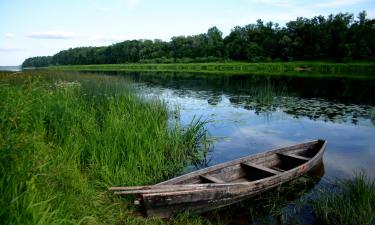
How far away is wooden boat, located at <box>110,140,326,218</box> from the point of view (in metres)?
5.72

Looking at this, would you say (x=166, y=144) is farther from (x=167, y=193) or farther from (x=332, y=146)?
(x=332, y=146)

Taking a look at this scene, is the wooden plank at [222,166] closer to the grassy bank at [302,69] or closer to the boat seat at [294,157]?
the boat seat at [294,157]

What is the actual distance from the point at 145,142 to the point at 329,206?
172 inches

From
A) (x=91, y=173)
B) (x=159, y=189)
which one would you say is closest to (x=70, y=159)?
(x=91, y=173)

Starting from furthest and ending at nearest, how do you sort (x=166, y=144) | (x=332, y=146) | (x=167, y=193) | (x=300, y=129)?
(x=300, y=129) < (x=332, y=146) < (x=166, y=144) < (x=167, y=193)

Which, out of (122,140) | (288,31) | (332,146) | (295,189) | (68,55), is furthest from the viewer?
(68,55)

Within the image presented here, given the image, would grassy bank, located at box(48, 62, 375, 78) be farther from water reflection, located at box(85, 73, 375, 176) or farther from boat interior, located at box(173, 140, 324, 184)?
boat interior, located at box(173, 140, 324, 184)

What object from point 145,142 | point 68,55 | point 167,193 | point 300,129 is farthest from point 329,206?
point 68,55

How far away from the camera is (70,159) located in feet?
21.0

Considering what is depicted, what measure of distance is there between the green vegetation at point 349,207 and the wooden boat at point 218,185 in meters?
1.29

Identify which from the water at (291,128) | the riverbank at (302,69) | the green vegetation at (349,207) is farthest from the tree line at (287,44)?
the green vegetation at (349,207)

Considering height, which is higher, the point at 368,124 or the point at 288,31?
the point at 288,31

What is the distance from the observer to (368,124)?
1556 centimetres

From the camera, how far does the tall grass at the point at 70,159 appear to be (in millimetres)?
3994
